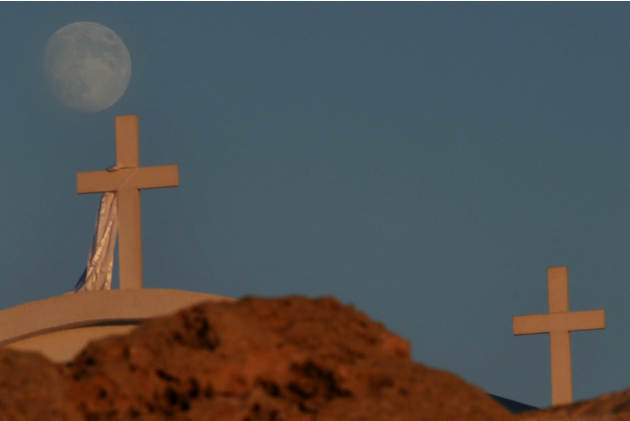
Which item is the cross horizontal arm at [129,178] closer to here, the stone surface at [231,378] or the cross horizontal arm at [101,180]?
the cross horizontal arm at [101,180]

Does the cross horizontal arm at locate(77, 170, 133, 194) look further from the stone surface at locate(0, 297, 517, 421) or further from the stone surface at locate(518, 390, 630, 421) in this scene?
the stone surface at locate(0, 297, 517, 421)

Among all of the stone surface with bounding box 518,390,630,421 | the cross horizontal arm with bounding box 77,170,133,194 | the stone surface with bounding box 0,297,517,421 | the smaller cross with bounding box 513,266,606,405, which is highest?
the cross horizontal arm with bounding box 77,170,133,194

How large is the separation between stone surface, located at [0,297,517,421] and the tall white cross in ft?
42.9

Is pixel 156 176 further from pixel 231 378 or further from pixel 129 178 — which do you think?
pixel 231 378

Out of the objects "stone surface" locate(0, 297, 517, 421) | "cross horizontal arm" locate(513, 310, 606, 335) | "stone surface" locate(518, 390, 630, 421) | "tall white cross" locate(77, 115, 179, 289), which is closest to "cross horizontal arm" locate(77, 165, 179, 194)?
"tall white cross" locate(77, 115, 179, 289)

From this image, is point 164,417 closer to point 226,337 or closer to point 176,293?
point 226,337

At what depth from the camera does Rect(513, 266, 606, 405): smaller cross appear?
2288 cm

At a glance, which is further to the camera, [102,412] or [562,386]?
[562,386]

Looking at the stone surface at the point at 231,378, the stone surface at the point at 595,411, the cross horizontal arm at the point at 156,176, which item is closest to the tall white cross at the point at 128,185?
the cross horizontal arm at the point at 156,176

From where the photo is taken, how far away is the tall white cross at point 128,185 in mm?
18750

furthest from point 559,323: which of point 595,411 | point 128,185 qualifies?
point 595,411

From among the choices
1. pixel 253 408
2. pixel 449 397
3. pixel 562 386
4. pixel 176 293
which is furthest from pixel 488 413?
pixel 562 386

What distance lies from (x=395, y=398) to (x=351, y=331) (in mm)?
553

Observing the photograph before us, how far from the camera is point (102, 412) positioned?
17.5 feet
